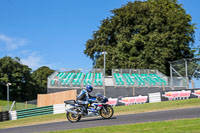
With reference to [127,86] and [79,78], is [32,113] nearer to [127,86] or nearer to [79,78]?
[79,78]

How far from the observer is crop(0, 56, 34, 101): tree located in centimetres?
6994

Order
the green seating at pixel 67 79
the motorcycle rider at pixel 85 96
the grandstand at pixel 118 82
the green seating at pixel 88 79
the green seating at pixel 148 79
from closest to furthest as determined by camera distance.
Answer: the motorcycle rider at pixel 85 96
the grandstand at pixel 118 82
the green seating at pixel 148 79
the green seating at pixel 88 79
the green seating at pixel 67 79

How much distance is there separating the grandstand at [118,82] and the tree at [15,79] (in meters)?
39.2

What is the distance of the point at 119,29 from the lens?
147ft

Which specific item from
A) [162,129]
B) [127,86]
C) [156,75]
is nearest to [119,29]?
[156,75]

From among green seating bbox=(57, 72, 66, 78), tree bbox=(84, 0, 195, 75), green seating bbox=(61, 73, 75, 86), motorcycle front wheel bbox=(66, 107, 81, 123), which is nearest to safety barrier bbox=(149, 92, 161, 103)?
green seating bbox=(61, 73, 75, 86)

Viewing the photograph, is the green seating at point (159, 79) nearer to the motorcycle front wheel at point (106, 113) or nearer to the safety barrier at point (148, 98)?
the safety barrier at point (148, 98)

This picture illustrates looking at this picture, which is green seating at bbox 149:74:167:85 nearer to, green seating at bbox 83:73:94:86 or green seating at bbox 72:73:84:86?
green seating at bbox 83:73:94:86

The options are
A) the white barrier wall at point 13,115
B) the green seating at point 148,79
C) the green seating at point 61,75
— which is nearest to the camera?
the white barrier wall at point 13,115

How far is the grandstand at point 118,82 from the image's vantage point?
97.6 feet

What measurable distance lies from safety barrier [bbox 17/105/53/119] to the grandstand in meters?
4.22

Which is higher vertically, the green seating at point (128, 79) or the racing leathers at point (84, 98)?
the green seating at point (128, 79)

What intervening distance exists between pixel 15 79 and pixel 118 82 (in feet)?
153

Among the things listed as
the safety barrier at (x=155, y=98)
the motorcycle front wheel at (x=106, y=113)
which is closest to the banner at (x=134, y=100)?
the safety barrier at (x=155, y=98)
